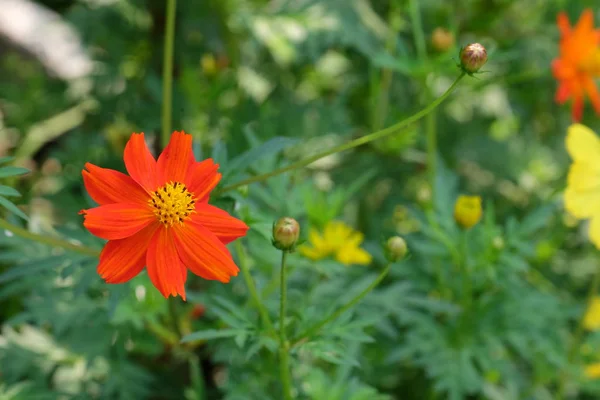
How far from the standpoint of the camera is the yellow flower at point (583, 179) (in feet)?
2.93

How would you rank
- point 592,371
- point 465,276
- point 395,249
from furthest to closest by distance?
1. point 592,371
2. point 465,276
3. point 395,249

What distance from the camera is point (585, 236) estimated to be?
1530 millimetres

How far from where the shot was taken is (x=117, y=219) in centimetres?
57

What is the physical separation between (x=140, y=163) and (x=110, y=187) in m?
0.03

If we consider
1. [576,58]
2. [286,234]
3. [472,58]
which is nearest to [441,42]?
[576,58]

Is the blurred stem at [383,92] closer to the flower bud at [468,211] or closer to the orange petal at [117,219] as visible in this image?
the flower bud at [468,211]

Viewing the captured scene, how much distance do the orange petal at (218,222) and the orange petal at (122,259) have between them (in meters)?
0.05

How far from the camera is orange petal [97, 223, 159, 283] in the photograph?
56 cm

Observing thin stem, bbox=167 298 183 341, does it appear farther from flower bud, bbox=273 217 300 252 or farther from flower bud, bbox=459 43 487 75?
flower bud, bbox=459 43 487 75

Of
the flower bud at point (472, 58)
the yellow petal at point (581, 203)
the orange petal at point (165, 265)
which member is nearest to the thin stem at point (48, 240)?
the orange petal at point (165, 265)

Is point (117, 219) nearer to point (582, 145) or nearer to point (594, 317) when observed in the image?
point (582, 145)

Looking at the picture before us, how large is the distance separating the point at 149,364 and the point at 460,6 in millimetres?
1050

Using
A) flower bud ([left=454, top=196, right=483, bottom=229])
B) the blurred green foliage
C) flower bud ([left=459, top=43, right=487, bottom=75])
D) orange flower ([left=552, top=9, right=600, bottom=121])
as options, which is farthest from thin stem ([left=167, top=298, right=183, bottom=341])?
orange flower ([left=552, top=9, right=600, bottom=121])

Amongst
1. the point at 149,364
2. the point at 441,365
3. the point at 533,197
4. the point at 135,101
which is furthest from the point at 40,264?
the point at 533,197
